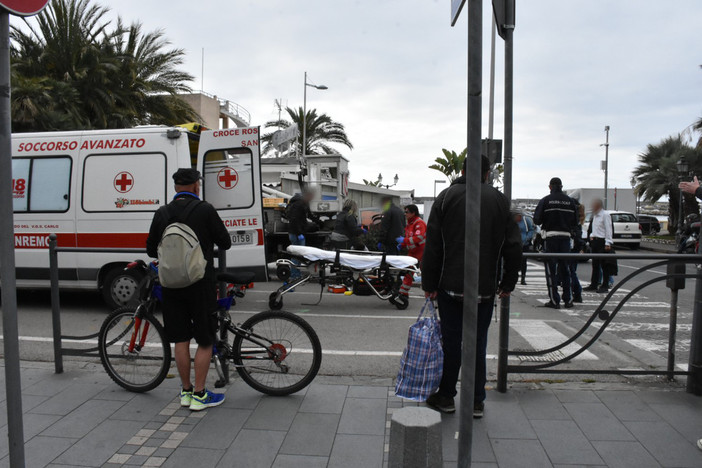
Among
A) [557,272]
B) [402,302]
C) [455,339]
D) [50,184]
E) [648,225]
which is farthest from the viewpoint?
[648,225]

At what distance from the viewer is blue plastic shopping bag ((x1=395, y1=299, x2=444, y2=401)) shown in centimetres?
373

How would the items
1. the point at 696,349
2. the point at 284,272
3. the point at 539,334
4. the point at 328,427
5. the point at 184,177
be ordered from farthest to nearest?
Result: the point at 284,272 → the point at 539,334 → the point at 696,349 → the point at 184,177 → the point at 328,427

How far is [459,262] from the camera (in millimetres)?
3695

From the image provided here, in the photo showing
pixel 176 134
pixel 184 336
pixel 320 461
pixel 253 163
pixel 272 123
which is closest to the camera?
pixel 320 461

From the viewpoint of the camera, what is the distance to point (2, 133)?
2178 millimetres

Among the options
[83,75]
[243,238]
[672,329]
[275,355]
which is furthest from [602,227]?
[83,75]

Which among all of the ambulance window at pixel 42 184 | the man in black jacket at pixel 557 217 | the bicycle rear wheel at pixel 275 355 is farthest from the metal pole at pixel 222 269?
the man in black jacket at pixel 557 217

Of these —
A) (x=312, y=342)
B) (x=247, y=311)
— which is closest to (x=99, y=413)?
(x=312, y=342)

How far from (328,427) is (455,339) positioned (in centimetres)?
108

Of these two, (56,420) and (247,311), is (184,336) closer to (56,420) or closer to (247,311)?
(56,420)

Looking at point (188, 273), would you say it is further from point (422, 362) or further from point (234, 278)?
point (422, 362)

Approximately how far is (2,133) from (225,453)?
2.21m

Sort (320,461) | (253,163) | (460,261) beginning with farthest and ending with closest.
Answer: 1. (253,163)
2. (460,261)
3. (320,461)

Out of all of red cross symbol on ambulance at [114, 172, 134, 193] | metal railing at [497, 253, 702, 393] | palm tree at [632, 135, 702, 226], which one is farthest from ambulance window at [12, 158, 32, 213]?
palm tree at [632, 135, 702, 226]
